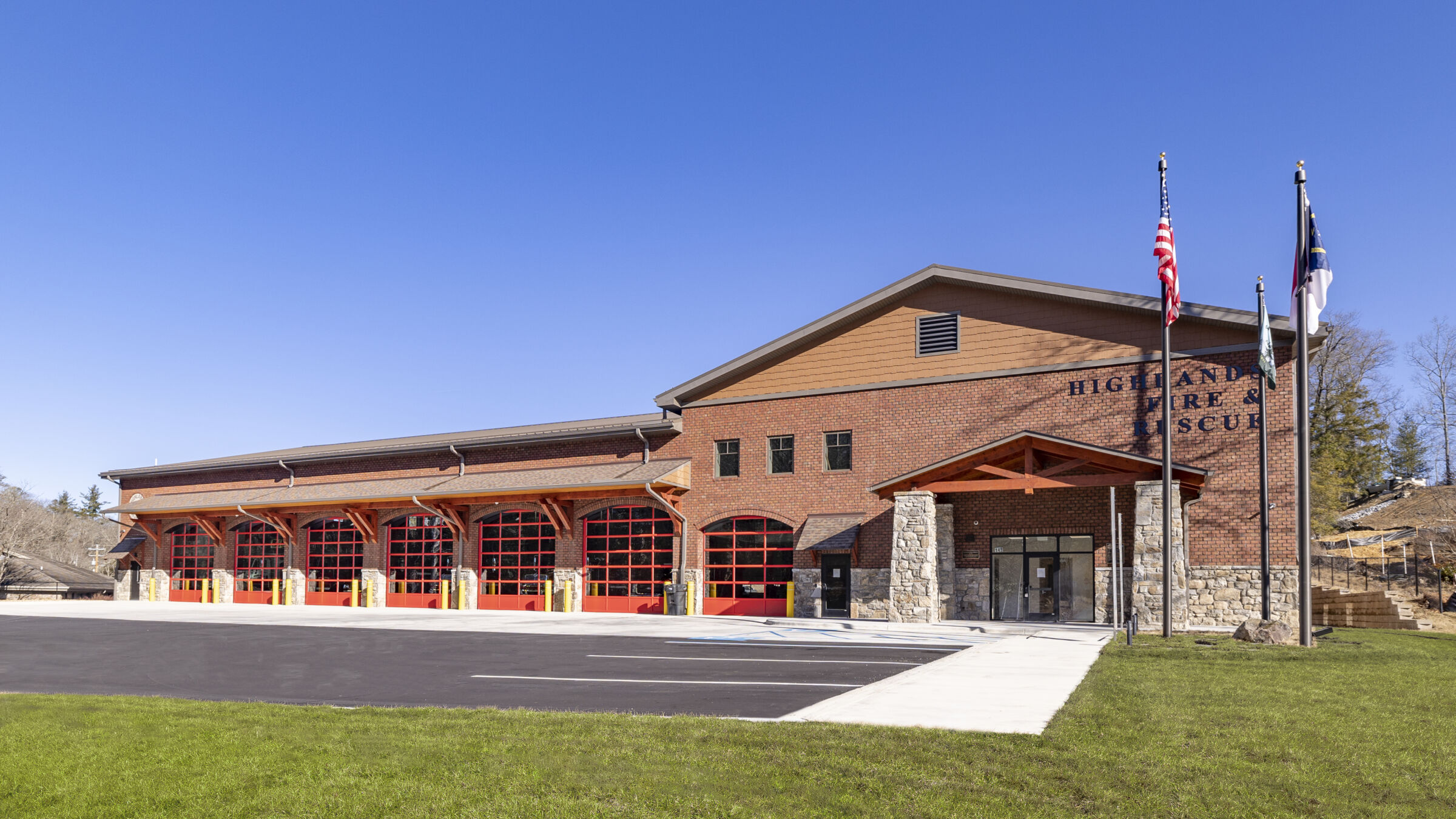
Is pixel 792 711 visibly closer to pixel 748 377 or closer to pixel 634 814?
pixel 634 814

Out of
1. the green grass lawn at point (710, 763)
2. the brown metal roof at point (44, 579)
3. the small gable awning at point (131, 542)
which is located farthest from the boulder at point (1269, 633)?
the brown metal roof at point (44, 579)

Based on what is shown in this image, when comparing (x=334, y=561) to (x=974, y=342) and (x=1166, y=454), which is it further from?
(x=1166, y=454)

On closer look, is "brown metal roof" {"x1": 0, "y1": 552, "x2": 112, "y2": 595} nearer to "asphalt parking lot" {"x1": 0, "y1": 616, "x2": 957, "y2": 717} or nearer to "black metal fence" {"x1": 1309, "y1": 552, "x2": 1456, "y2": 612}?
"asphalt parking lot" {"x1": 0, "y1": 616, "x2": 957, "y2": 717}

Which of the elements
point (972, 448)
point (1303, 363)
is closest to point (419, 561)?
point (972, 448)

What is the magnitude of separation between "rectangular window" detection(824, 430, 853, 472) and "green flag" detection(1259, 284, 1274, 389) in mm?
10409

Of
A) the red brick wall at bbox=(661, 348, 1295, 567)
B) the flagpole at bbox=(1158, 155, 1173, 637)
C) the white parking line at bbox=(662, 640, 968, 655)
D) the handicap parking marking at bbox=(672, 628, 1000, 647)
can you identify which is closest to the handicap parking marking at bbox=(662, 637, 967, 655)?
the white parking line at bbox=(662, 640, 968, 655)

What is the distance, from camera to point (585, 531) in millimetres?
32562

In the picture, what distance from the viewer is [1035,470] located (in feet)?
82.5

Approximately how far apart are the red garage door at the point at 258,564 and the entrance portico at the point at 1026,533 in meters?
26.0

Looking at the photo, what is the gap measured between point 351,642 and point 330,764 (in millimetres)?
13371

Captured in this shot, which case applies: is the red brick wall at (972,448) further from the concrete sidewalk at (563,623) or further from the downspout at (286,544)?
the downspout at (286,544)

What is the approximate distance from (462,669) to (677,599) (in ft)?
52.3

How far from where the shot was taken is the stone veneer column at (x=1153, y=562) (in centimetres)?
2208

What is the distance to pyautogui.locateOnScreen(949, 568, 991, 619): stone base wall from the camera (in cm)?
2562
